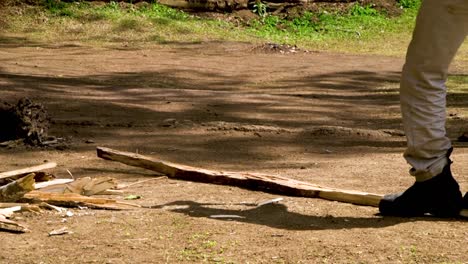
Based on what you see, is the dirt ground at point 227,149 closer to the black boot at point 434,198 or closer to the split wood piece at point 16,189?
the black boot at point 434,198

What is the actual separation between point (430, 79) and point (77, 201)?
2048mm

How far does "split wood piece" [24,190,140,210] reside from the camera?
5574 mm

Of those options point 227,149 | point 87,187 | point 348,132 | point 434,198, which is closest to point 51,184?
point 87,187

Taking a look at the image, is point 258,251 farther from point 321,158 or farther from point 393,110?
point 393,110

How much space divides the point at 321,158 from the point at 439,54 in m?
3.84

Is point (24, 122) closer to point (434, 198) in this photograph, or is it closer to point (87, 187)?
point (87, 187)

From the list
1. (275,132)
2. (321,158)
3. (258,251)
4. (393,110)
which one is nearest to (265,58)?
(393,110)

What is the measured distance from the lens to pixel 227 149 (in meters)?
8.88

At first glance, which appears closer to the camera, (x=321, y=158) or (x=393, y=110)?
(x=321, y=158)

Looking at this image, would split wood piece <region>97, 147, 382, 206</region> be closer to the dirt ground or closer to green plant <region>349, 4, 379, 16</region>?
the dirt ground

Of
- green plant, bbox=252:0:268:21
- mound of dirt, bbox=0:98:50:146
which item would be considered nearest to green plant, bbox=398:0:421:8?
green plant, bbox=252:0:268:21

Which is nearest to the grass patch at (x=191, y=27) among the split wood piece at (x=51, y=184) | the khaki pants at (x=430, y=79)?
the split wood piece at (x=51, y=184)

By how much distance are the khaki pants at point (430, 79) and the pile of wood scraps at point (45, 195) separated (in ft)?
5.32

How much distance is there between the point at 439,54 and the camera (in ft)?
15.9
